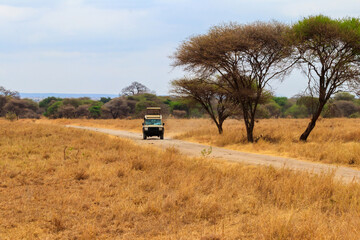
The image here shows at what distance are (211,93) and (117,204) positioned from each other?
21.7m

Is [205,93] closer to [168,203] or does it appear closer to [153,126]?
[153,126]

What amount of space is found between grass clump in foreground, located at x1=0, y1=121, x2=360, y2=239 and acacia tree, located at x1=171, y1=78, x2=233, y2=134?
53.6ft

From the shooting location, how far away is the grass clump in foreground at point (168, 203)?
5348mm

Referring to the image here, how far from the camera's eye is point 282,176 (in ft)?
30.1

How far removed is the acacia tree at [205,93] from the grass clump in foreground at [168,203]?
1635cm

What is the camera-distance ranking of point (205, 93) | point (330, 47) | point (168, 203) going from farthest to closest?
point (205, 93), point (330, 47), point (168, 203)

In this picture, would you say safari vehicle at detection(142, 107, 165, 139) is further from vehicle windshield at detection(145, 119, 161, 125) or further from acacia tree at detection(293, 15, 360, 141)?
acacia tree at detection(293, 15, 360, 141)

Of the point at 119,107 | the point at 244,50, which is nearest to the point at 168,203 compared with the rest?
the point at 244,50

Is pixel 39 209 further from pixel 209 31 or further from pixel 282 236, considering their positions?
pixel 209 31

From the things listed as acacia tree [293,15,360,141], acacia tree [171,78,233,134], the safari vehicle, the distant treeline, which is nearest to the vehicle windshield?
the safari vehicle

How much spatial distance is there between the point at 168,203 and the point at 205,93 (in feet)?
70.2

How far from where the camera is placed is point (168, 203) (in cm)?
672

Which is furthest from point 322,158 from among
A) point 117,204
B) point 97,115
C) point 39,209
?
point 97,115

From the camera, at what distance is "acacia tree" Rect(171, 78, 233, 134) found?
26.9m
